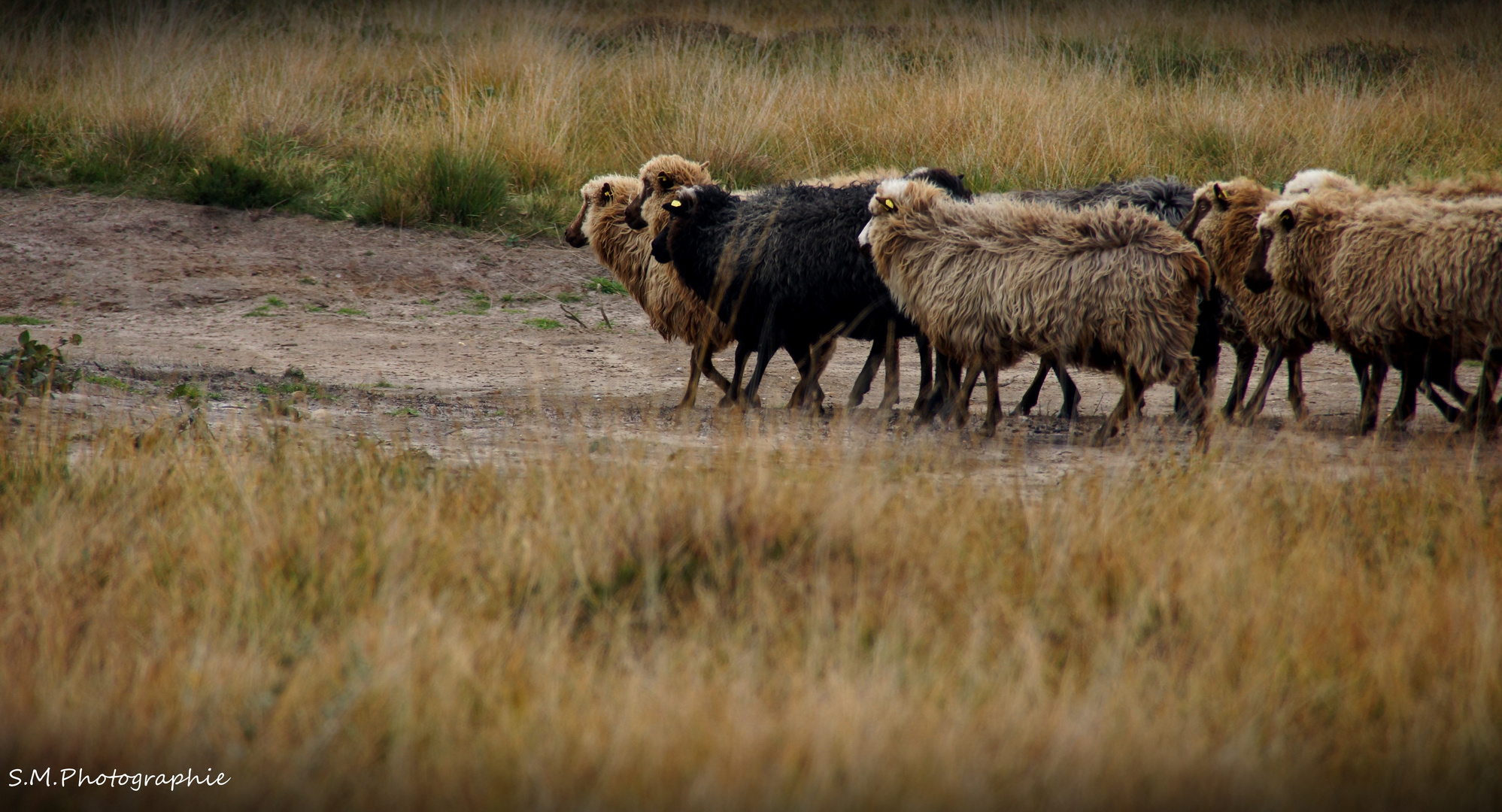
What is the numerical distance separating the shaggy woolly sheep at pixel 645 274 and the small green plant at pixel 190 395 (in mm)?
2796

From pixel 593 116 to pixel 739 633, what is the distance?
10748 millimetres

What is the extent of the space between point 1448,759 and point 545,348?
→ 23.3ft

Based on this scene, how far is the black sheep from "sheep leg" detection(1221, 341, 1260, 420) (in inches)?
72.3

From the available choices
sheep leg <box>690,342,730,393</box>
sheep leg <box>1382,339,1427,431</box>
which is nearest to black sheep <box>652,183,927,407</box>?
sheep leg <box>690,342,730,393</box>

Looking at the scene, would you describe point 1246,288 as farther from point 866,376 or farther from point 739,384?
point 739,384

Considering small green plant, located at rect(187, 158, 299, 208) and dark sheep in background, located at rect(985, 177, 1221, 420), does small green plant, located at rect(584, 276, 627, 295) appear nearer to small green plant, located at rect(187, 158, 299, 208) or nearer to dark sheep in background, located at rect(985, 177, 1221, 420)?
small green plant, located at rect(187, 158, 299, 208)

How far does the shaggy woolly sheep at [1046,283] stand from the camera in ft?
19.0

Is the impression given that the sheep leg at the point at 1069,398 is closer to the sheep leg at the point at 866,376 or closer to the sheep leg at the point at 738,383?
the sheep leg at the point at 866,376

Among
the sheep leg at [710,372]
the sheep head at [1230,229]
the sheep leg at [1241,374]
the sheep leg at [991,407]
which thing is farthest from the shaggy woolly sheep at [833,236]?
the sheep leg at [1241,374]

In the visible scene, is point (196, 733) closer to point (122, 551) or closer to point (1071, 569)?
point (122, 551)

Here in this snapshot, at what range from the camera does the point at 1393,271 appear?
580 cm

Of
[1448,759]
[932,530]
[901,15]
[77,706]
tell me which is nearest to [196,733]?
[77,706]

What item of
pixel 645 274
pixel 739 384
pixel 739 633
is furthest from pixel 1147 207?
pixel 739 633

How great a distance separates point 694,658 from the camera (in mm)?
3072
